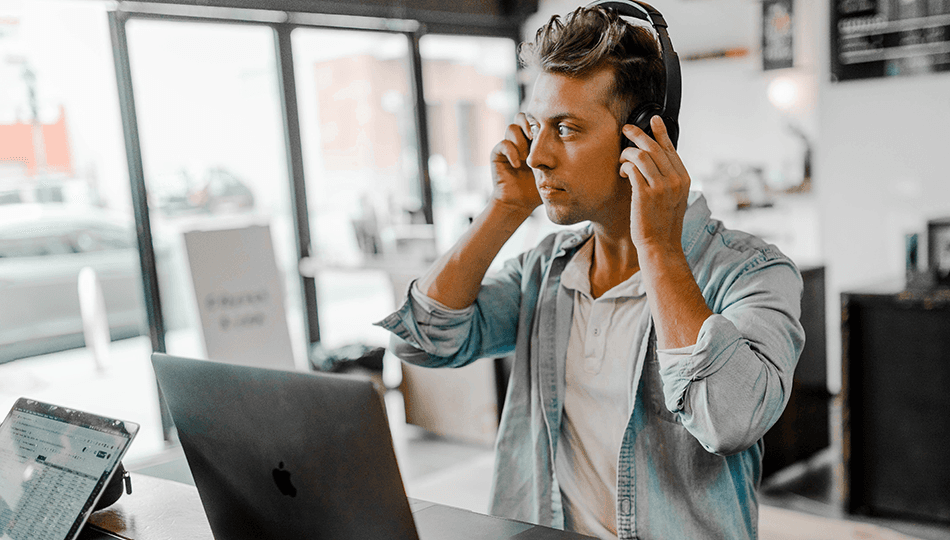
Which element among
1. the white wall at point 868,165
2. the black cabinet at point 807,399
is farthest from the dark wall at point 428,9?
the black cabinet at point 807,399

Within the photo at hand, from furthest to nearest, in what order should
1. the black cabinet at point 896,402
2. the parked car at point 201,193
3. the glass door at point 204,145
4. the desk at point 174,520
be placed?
1. the parked car at point 201,193
2. the glass door at point 204,145
3. the black cabinet at point 896,402
4. the desk at point 174,520

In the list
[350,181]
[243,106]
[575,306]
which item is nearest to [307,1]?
[243,106]

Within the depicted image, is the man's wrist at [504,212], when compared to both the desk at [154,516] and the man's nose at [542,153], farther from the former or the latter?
the desk at [154,516]

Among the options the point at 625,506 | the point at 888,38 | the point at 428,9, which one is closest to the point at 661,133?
the point at 625,506

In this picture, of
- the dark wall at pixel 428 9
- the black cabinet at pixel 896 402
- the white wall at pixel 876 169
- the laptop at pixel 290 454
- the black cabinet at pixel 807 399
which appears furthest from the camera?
the dark wall at pixel 428 9

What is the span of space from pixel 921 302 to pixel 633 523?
2009mm

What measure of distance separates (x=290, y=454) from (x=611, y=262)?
666mm

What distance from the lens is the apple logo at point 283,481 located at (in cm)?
86

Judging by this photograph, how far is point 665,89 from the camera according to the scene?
3.88ft

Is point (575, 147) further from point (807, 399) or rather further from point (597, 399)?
point (807, 399)

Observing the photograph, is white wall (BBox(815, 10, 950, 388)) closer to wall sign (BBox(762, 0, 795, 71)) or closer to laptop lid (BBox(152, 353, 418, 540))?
wall sign (BBox(762, 0, 795, 71))

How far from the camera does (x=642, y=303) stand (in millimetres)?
1229

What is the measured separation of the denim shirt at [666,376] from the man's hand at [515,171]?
0.37 feet

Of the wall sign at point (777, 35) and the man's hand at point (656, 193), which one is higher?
the wall sign at point (777, 35)
